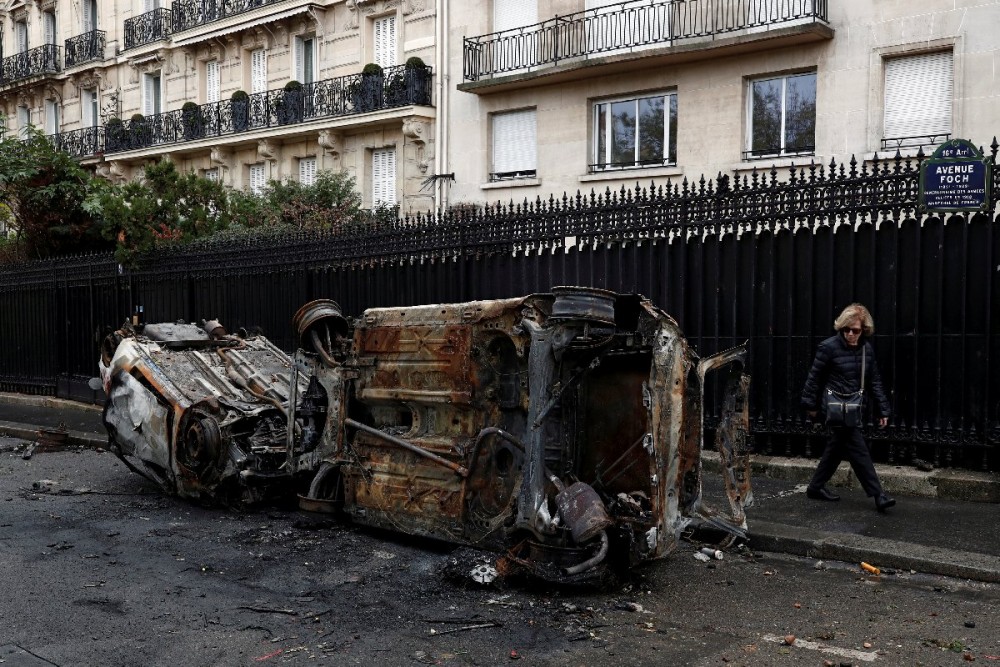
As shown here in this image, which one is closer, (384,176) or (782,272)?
(782,272)

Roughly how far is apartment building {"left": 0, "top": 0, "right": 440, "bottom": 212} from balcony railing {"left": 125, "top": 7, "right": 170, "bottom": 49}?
0.18 ft

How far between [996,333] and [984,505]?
140cm

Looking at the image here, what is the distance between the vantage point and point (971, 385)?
7.97 metres

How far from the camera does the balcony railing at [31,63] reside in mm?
34688

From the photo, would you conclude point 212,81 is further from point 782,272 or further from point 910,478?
point 910,478

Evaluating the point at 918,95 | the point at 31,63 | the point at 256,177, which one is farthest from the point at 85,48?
the point at 918,95

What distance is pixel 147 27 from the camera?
30.7m

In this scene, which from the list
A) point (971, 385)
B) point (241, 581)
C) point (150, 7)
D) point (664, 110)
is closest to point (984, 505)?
point (971, 385)

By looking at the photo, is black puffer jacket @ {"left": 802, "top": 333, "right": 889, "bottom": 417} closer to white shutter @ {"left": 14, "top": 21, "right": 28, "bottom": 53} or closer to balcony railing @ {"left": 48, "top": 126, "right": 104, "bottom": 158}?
balcony railing @ {"left": 48, "top": 126, "right": 104, "bottom": 158}

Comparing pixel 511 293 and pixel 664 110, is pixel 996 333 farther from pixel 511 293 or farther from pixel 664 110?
pixel 664 110

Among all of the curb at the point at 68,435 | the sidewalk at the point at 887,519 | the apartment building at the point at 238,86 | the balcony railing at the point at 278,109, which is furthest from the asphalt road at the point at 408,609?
the balcony railing at the point at 278,109

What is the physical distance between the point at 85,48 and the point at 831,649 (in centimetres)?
3426

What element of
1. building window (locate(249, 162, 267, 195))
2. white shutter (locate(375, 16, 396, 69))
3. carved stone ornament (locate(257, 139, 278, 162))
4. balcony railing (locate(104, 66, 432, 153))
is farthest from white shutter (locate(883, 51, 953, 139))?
building window (locate(249, 162, 267, 195))

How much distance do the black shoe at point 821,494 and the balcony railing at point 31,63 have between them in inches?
1340
